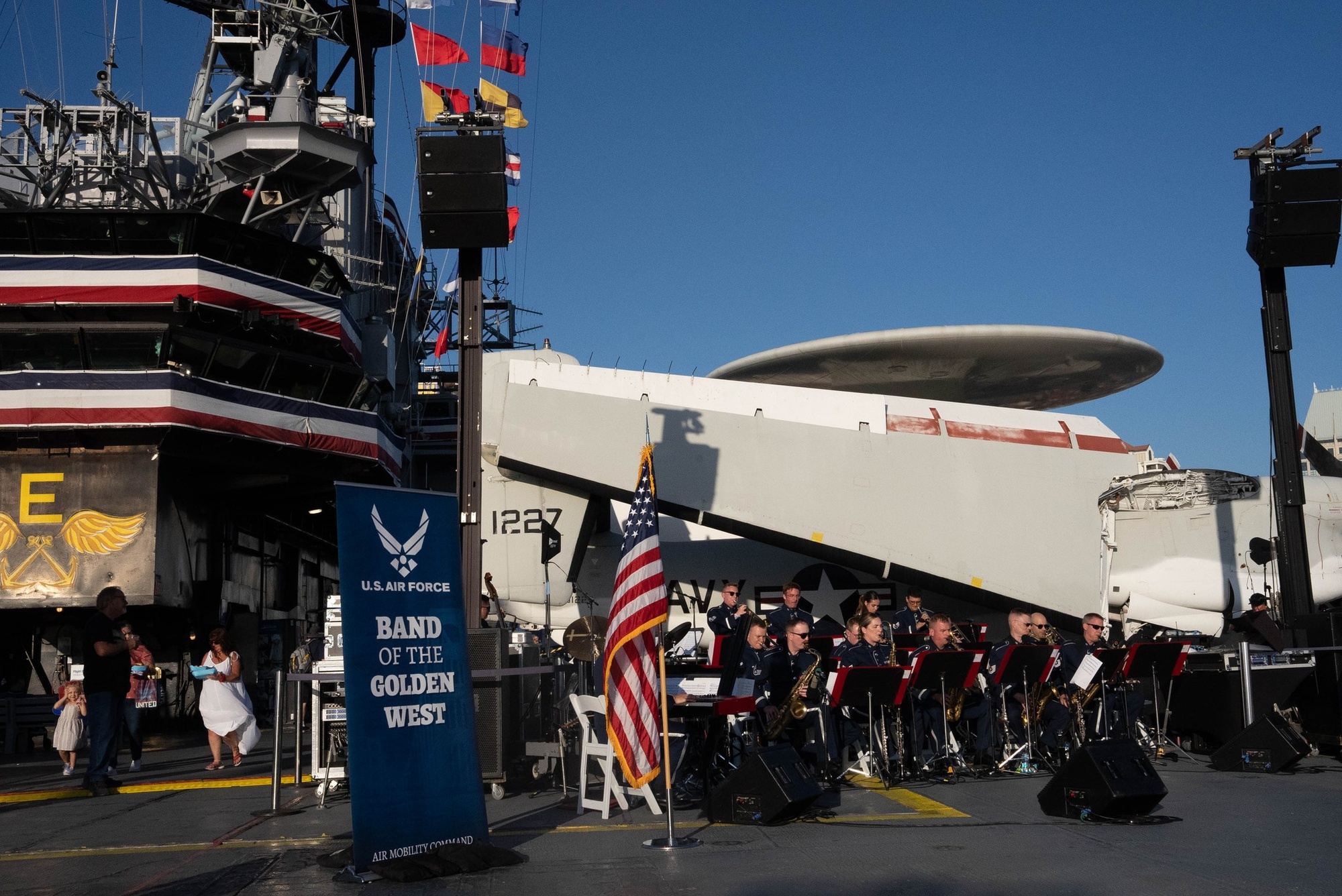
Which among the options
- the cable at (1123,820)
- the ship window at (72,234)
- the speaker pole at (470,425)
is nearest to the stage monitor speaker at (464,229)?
the speaker pole at (470,425)

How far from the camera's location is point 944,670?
1059cm

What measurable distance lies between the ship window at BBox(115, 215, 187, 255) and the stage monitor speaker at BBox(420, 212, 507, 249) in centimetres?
1694

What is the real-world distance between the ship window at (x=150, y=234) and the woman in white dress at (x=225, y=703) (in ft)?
49.4

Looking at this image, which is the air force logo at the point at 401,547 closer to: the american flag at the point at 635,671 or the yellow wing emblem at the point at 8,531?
the american flag at the point at 635,671

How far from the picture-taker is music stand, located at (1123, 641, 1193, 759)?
38.1 ft

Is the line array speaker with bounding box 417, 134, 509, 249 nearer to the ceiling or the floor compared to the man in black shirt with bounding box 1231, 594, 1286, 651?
nearer to the ceiling

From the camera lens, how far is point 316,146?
1119 inches

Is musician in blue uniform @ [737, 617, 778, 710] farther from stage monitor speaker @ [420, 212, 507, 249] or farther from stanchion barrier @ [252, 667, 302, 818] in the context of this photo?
stage monitor speaker @ [420, 212, 507, 249]

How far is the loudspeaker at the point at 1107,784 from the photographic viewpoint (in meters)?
7.80

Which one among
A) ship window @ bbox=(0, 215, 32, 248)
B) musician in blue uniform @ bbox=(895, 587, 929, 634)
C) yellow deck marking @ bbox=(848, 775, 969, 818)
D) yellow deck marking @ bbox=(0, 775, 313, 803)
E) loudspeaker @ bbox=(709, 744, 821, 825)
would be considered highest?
ship window @ bbox=(0, 215, 32, 248)

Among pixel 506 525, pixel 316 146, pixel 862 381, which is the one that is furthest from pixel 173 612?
pixel 862 381

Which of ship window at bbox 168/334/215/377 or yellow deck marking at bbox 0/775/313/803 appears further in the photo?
ship window at bbox 168/334/215/377

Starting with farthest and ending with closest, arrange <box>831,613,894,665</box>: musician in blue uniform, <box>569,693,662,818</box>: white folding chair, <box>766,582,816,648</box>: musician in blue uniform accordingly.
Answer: <box>766,582,816,648</box>: musician in blue uniform → <box>831,613,894,665</box>: musician in blue uniform → <box>569,693,662,818</box>: white folding chair

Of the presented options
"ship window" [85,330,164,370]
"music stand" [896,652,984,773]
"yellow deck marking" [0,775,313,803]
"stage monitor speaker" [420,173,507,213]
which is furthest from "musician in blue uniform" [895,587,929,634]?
"ship window" [85,330,164,370]
